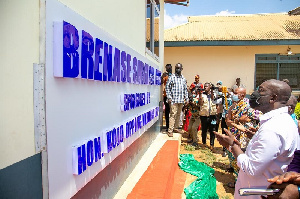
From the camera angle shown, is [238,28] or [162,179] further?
[238,28]

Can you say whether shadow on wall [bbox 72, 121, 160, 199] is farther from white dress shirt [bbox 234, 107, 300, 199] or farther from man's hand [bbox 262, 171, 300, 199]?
man's hand [bbox 262, 171, 300, 199]

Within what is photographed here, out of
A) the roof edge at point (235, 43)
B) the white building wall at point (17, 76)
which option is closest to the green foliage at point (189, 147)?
the roof edge at point (235, 43)

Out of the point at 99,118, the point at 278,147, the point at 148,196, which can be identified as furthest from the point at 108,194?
the point at 278,147

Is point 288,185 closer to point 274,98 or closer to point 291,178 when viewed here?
point 291,178

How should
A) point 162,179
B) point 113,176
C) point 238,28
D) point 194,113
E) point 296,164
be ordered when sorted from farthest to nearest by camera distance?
1. point 238,28
2. point 194,113
3. point 162,179
4. point 113,176
5. point 296,164

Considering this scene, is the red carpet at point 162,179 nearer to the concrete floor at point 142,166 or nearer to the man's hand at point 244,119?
the concrete floor at point 142,166

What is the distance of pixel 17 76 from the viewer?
141 cm

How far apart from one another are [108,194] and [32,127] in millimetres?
1660

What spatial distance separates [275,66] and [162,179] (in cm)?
997

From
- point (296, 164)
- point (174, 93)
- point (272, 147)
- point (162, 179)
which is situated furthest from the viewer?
point (174, 93)

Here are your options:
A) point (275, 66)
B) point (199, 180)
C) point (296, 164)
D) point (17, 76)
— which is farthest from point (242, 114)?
point (275, 66)

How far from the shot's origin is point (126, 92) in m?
3.28

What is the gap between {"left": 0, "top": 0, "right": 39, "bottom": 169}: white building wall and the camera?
1403 millimetres

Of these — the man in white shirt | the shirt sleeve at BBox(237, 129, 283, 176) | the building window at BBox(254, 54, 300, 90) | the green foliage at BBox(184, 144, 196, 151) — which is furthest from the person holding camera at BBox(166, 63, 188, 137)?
the building window at BBox(254, 54, 300, 90)
